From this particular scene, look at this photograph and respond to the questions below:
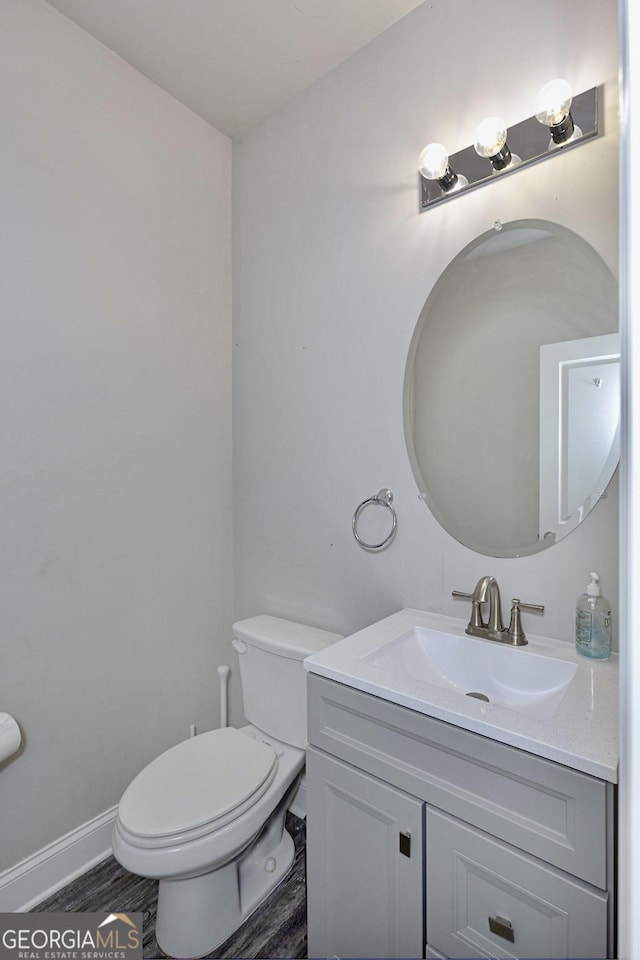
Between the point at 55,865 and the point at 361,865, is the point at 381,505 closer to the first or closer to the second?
the point at 361,865

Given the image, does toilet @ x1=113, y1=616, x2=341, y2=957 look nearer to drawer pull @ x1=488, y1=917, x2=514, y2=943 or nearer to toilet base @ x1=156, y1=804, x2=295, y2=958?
toilet base @ x1=156, y1=804, x2=295, y2=958

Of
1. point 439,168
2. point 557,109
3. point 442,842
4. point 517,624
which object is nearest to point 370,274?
point 439,168

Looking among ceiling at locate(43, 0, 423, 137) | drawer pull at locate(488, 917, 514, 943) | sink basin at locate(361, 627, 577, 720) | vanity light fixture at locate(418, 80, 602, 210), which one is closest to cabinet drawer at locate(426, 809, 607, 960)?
drawer pull at locate(488, 917, 514, 943)

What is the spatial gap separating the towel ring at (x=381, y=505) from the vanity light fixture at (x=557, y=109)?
99cm

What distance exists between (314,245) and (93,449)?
104cm

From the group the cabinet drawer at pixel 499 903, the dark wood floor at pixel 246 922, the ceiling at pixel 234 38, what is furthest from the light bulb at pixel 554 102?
the dark wood floor at pixel 246 922

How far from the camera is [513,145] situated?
3.94ft

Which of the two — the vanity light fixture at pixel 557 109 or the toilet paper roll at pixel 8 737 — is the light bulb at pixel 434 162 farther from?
the toilet paper roll at pixel 8 737

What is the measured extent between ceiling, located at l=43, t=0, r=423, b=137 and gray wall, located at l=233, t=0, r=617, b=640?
0.06 meters

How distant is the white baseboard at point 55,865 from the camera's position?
1360 mm

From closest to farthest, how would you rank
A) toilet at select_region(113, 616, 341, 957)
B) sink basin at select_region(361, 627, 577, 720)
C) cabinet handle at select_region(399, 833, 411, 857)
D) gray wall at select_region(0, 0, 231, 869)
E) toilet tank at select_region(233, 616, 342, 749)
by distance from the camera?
cabinet handle at select_region(399, 833, 411, 857), sink basin at select_region(361, 627, 577, 720), toilet at select_region(113, 616, 341, 957), gray wall at select_region(0, 0, 231, 869), toilet tank at select_region(233, 616, 342, 749)

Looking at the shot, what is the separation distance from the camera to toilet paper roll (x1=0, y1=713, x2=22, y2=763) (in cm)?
127

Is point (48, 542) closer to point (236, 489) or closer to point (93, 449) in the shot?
point (93, 449)

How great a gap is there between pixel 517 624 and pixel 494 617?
57mm
